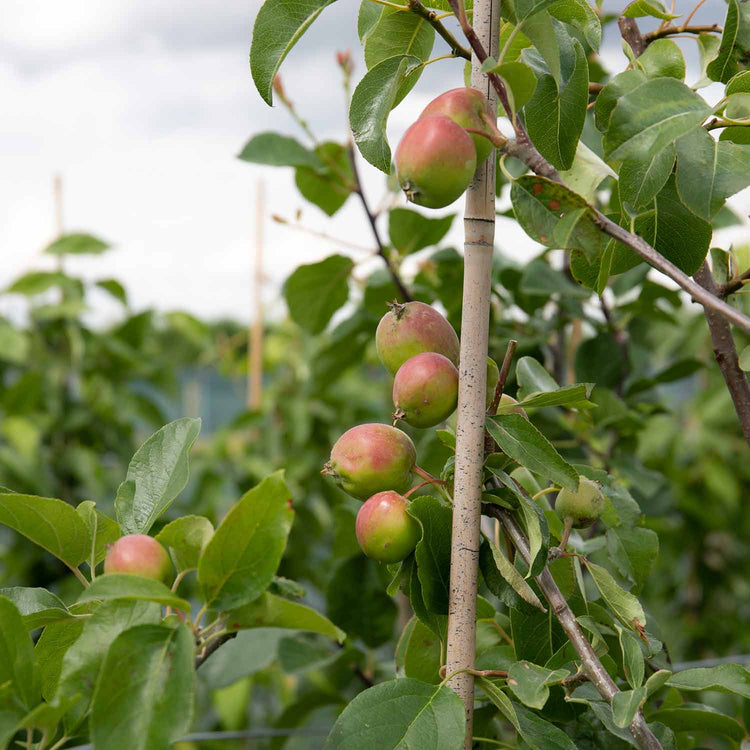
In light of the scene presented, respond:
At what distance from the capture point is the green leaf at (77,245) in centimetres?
171

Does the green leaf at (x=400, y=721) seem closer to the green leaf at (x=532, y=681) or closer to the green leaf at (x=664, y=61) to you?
the green leaf at (x=532, y=681)

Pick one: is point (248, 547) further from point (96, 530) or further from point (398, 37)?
point (398, 37)

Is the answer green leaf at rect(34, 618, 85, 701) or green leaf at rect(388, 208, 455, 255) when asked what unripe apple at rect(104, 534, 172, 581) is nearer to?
green leaf at rect(34, 618, 85, 701)

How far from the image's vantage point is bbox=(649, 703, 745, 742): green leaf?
0.48m

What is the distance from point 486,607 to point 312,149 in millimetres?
632

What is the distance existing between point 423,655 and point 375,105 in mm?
310

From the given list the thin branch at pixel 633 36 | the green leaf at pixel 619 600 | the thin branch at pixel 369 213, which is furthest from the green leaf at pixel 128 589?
the thin branch at pixel 369 213

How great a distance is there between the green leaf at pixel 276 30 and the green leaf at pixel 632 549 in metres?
0.35

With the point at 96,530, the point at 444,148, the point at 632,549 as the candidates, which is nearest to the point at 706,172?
the point at 444,148

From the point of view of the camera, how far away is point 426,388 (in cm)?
42

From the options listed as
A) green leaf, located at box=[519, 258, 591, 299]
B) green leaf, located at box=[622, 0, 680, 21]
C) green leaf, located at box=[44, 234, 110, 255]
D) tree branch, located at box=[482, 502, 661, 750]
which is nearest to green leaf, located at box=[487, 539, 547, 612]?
tree branch, located at box=[482, 502, 661, 750]

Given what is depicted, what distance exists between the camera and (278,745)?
105 centimetres

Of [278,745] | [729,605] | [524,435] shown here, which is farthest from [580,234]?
[729,605]

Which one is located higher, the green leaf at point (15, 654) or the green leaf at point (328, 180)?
the green leaf at point (328, 180)
